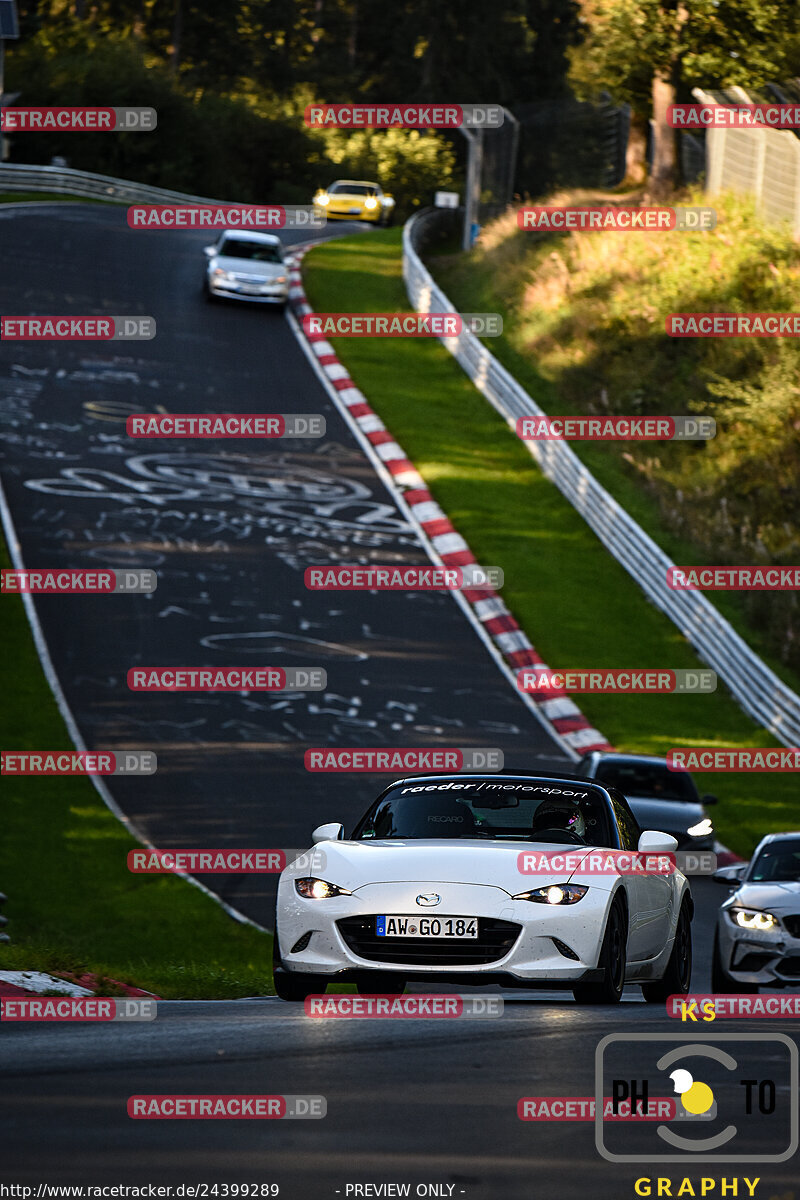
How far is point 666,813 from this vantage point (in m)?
17.5

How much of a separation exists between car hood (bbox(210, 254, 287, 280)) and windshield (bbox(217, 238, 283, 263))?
0.13 m

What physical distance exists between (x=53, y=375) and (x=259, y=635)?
535 inches

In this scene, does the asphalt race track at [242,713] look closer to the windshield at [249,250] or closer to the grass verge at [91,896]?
the grass verge at [91,896]

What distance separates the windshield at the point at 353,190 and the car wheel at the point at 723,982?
187 feet

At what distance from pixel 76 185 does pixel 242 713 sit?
4071 cm

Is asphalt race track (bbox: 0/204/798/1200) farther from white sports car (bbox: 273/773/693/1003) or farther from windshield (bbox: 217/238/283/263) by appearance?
windshield (bbox: 217/238/283/263)

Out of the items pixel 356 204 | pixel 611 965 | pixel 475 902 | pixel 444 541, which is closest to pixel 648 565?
pixel 444 541

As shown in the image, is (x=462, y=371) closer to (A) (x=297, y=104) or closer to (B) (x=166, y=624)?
(B) (x=166, y=624)

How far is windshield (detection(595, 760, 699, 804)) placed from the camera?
60.0 ft

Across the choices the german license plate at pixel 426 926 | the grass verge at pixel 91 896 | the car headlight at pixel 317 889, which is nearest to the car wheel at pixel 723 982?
the grass verge at pixel 91 896

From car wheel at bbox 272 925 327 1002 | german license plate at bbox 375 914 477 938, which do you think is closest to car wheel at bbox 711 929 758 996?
car wheel at bbox 272 925 327 1002

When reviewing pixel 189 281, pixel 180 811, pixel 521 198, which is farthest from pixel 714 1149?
pixel 521 198

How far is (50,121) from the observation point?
63406 millimetres

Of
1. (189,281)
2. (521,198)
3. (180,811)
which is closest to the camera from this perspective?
(180,811)
